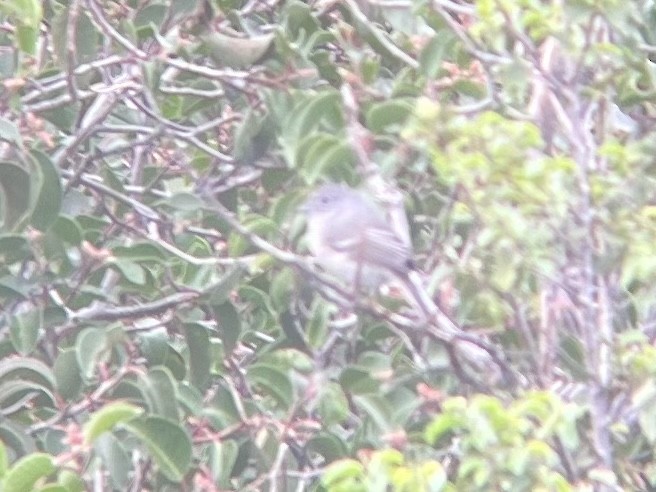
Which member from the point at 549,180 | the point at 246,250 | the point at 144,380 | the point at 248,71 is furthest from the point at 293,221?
the point at 549,180

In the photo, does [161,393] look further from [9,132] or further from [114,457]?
[9,132]

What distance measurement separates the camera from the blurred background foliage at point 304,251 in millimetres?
2814

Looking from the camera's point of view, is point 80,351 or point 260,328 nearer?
point 80,351

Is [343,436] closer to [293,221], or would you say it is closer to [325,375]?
[325,375]

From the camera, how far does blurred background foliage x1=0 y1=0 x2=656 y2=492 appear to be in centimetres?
281

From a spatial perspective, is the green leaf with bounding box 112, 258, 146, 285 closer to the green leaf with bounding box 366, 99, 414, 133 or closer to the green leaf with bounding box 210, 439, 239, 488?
the green leaf with bounding box 210, 439, 239, 488

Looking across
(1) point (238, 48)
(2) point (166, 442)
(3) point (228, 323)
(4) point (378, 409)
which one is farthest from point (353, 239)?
(2) point (166, 442)

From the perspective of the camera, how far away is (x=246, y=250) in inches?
157

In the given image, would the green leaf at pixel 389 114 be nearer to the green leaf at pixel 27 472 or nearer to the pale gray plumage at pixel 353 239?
the pale gray plumage at pixel 353 239

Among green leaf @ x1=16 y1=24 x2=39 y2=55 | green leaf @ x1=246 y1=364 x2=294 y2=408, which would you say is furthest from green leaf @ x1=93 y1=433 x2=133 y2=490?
green leaf @ x1=16 y1=24 x2=39 y2=55

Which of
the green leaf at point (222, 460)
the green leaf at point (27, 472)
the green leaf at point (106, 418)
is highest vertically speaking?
the green leaf at point (27, 472)

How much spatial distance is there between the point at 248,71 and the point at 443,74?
0.52m

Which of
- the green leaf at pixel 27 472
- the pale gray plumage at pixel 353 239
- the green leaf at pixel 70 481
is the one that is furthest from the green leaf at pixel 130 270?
the green leaf at pixel 27 472

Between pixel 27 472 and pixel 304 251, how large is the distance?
2169mm
